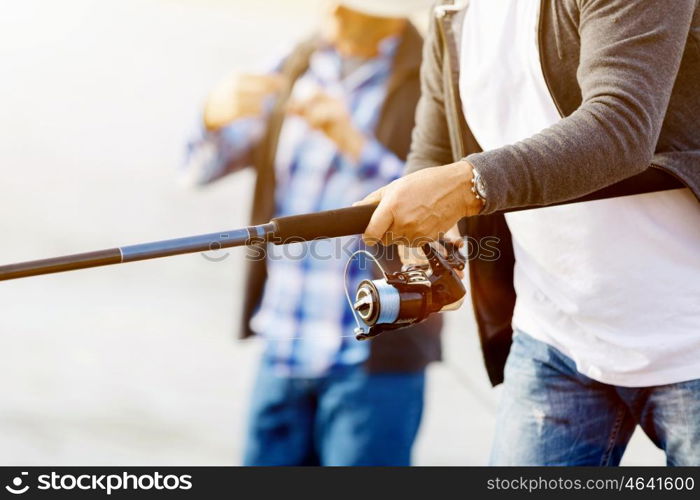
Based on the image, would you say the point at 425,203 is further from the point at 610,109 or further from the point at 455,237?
the point at 455,237

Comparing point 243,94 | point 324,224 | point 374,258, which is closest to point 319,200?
→ point 243,94

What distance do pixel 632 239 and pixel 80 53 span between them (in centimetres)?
976

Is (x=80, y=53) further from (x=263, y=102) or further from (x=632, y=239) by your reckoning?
(x=632, y=239)

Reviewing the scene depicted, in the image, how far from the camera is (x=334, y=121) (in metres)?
3.06

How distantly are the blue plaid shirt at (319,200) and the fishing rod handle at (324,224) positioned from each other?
137 cm

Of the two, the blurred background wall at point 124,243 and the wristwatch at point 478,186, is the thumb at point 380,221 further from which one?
the blurred background wall at point 124,243

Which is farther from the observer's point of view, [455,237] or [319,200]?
[319,200]

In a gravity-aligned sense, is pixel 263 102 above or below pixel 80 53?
below

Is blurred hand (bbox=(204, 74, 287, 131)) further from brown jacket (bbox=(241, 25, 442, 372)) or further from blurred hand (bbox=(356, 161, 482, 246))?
blurred hand (bbox=(356, 161, 482, 246))

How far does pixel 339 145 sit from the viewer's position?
307cm

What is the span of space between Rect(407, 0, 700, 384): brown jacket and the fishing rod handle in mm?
188

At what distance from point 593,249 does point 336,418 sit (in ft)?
4.47

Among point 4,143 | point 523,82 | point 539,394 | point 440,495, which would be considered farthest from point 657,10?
point 4,143

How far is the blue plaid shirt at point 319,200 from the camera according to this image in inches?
121
